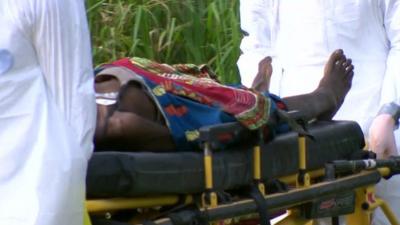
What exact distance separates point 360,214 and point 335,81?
1.66 ft

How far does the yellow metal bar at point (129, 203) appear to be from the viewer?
3.59 meters

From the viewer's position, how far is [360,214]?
15.5ft

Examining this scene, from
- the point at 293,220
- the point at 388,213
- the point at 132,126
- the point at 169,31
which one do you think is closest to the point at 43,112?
the point at 132,126

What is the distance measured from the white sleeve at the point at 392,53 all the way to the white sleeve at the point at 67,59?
1785 mm

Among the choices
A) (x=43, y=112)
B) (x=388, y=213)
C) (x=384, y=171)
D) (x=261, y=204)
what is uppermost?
(x=43, y=112)

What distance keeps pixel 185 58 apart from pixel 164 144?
3614 millimetres

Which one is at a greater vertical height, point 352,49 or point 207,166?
point 352,49

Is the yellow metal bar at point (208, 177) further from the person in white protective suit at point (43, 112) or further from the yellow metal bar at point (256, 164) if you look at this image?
the person in white protective suit at point (43, 112)

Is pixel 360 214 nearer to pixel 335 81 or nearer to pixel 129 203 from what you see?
pixel 335 81

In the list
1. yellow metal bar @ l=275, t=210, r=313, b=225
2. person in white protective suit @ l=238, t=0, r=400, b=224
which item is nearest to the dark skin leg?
yellow metal bar @ l=275, t=210, r=313, b=225

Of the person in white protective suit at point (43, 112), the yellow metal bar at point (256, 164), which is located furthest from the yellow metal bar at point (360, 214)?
the person in white protective suit at point (43, 112)

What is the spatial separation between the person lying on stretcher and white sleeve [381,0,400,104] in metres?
0.82

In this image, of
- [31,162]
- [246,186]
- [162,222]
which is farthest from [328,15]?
[31,162]

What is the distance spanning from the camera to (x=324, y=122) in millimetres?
4625
